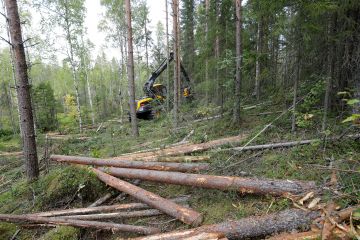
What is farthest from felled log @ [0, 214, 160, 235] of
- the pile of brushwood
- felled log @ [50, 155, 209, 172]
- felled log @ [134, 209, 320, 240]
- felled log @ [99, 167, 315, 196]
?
felled log @ [50, 155, 209, 172]

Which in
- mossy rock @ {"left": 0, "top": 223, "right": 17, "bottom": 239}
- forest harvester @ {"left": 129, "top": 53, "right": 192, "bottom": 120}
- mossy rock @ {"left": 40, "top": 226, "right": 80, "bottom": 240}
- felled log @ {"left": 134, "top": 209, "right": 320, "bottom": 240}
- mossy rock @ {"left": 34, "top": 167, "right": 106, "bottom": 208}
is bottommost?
mossy rock @ {"left": 0, "top": 223, "right": 17, "bottom": 239}

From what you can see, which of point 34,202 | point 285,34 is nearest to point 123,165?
point 34,202

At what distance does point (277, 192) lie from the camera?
349 centimetres

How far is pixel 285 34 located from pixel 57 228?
6897 millimetres

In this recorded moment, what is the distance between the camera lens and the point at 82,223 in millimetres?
3873

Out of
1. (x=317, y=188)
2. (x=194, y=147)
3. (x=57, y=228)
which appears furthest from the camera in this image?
(x=194, y=147)

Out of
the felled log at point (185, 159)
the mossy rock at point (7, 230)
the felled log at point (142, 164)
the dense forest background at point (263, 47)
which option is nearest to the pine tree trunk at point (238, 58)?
the dense forest background at point (263, 47)

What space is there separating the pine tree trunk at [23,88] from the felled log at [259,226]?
171 inches

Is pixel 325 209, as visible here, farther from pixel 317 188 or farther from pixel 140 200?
pixel 140 200

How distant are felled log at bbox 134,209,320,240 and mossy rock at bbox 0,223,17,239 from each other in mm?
3004

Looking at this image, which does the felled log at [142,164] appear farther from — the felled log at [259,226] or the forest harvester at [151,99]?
the forest harvester at [151,99]

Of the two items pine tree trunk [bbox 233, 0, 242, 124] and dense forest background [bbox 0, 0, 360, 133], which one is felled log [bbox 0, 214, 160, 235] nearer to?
dense forest background [bbox 0, 0, 360, 133]

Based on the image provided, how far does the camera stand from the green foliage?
63.6 feet

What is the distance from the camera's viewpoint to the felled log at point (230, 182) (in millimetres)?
3502
